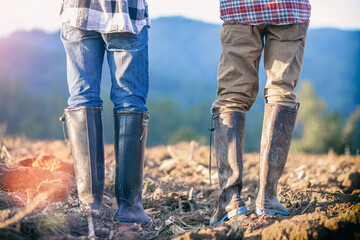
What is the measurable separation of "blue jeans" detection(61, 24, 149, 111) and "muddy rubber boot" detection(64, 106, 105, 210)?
73 mm

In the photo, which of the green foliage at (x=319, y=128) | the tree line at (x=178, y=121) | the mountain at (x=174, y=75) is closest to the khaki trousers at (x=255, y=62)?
the green foliage at (x=319, y=128)

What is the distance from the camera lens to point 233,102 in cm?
217

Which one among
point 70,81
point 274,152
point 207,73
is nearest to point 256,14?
point 274,152

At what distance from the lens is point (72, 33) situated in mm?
1989

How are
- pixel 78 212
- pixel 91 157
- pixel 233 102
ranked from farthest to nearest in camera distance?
pixel 233 102 → pixel 91 157 → pixel 78 212

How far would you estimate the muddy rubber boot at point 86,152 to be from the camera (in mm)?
1969

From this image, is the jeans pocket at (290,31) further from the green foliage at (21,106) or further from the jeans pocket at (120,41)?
the green foliage at (21,106)

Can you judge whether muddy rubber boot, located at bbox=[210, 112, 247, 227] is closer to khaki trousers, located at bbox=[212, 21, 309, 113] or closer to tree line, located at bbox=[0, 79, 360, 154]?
khaki trousers, located at bbox=[212, 21, 309, 113]

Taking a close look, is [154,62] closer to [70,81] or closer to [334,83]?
[334,83]

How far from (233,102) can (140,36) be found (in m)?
Result: 0.73

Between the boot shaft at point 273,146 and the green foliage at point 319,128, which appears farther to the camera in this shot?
the green foliage at point 319,128

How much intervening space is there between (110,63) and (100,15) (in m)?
0.29

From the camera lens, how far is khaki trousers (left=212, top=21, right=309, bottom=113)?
207cm

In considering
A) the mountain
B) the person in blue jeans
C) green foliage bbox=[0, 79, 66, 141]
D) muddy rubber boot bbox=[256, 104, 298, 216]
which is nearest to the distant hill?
the mountain
